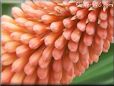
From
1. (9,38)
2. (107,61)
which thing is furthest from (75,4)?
(107,61)

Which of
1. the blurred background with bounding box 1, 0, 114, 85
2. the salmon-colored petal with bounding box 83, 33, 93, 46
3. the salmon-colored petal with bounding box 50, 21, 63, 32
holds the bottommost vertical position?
the blurred background with bounding box 1, 0, 114, 85

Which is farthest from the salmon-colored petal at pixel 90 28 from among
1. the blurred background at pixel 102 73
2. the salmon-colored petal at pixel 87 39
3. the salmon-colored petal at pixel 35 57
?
the blurred background at pixel 102 73

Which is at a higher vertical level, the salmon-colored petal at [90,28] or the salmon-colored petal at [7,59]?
the salmon-colored petal at [90,28]

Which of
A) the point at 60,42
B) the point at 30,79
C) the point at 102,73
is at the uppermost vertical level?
the point at 60,42

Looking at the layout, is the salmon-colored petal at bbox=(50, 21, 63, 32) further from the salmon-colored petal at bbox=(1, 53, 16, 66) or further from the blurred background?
the blurred background

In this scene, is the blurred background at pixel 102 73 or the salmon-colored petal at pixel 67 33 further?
the blurred background at pixel 102 73

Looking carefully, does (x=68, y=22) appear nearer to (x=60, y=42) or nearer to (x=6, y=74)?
(x=60, y=42)

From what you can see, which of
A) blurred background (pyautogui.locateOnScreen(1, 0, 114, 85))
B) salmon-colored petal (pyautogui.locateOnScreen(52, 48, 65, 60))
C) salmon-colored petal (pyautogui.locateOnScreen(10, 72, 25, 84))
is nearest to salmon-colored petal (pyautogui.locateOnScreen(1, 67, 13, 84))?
salmon-colored petal (pyautogui.locateOnScreen(10, 72, 25, 84))

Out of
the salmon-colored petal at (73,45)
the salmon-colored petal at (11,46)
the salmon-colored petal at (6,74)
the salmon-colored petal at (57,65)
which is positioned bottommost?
the salmon-colored petal at (6,74)

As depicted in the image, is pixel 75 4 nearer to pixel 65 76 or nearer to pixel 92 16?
pixel 92 16

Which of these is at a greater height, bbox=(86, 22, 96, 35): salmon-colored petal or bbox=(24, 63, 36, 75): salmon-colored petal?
bbox=(86, 22, 96, 35): salmon-colored petal

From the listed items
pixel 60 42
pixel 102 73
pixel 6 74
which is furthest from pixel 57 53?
pixel 102 73

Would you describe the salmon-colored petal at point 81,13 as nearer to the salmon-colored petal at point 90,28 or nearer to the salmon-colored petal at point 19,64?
the salmon-colored petal at point 90,28
